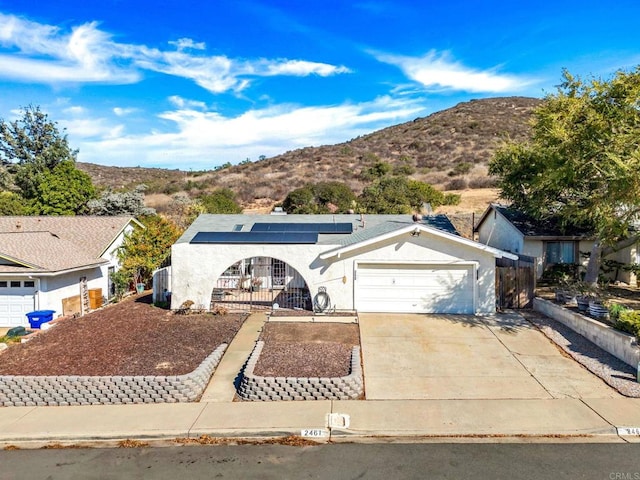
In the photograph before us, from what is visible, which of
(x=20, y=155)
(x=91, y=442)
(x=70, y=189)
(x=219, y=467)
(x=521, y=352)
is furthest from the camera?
(x=20, y=155)

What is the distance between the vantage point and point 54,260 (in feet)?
55.2

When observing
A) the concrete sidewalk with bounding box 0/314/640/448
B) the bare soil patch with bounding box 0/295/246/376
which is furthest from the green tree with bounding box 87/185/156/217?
the concrete sidewalk with bounding box 0/314/640/448

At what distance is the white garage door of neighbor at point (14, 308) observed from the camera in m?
16.3

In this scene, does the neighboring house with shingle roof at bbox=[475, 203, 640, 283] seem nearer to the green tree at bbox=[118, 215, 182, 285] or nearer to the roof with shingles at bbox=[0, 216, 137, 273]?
the green tree at bbox=[118, 215, 182, 285]

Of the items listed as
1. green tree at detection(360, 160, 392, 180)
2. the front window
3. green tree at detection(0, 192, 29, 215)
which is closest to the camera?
the front window

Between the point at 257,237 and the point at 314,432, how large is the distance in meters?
10.0

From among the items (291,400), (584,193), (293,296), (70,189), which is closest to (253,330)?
(293,296)

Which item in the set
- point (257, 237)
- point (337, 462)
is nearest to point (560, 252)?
point (257, 237)

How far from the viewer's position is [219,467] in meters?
7.32

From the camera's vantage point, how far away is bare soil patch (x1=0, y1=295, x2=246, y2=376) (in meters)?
11.4

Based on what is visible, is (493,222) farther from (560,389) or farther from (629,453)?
(629,453)

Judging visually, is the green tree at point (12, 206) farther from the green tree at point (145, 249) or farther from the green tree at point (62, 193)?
the green tree at point (145, 249)

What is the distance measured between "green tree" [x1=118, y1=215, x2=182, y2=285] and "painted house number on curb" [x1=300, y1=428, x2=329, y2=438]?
1568 centimetres

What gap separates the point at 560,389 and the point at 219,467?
25.5 ft
